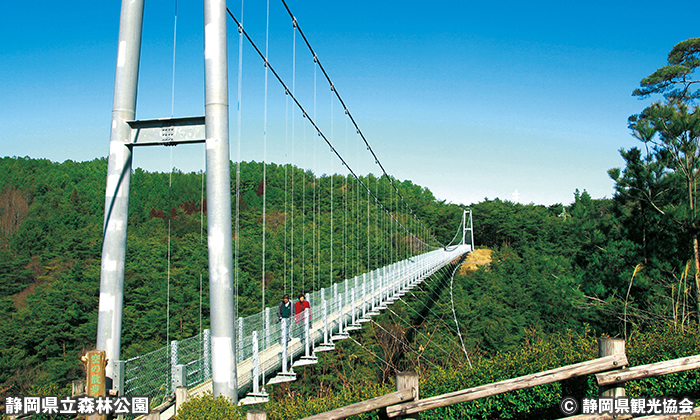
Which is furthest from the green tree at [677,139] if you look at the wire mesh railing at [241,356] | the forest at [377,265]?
the wire mesh railing at [241,356]

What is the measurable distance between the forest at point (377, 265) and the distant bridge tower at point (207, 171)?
53 cm

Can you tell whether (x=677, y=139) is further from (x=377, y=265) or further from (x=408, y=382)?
(x=377, y=265)

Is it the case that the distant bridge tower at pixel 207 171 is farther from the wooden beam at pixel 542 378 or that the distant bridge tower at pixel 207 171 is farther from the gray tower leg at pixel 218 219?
the wooden beam at pixel 542 378

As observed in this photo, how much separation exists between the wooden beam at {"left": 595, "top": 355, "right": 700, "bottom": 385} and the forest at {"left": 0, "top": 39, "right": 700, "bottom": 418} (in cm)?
92

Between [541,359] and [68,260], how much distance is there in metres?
33.7

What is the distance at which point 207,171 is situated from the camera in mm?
3863

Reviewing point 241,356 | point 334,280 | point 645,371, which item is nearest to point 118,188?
point 241,356

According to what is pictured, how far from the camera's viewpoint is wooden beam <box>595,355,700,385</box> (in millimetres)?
3334

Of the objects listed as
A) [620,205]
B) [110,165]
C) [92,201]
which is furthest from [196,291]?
[92,201]

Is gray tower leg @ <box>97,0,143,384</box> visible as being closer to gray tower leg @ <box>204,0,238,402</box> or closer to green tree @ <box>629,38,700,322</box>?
gray tower leg @ <box>204,0,238,402</box>

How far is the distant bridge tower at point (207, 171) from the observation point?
388 cm

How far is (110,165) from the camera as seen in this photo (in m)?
4.27

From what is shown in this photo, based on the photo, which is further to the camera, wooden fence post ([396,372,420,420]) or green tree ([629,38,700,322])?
green tree ([629,38,700,322])

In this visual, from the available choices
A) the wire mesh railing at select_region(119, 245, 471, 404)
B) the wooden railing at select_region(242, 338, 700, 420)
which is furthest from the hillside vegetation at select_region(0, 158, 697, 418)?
the wooden railing at select_region(242, 338, 700, 420)
